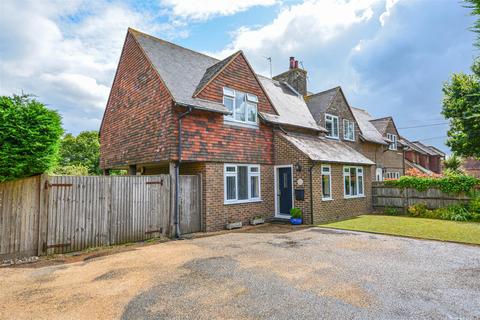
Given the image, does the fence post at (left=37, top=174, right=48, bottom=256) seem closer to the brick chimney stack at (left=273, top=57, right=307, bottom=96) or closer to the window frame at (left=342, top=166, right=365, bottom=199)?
the window frame at (left=342, top=166, right=365, bottom=199)

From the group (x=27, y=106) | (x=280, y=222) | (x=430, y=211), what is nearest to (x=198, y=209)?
(x=280, y=222)

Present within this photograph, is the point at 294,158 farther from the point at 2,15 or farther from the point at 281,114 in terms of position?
the point at 2,15

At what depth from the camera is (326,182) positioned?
12625 millimetres

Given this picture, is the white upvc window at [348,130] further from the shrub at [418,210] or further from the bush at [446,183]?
the shrub at [418,210]

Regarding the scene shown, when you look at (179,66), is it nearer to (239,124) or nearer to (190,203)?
(239,124)

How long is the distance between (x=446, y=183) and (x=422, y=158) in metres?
26.0

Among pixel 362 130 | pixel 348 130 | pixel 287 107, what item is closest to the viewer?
pixel 287 107

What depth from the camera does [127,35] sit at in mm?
12719

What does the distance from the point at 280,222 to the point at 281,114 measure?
222 inches

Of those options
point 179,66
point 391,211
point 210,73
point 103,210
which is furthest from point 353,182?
point 103,210

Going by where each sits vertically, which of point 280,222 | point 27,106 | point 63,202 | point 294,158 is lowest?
point 280,222

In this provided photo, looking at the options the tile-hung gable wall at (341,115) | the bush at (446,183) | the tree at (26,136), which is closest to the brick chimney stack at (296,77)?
the tile-hung gable wall at (341,115)

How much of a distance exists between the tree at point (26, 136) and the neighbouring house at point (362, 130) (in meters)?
14.3

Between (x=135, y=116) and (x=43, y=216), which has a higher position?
(x=135, y=116)
